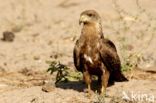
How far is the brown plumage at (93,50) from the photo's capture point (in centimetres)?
893

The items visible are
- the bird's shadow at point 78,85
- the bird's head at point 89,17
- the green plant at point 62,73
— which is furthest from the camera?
the green plant at point 62,73

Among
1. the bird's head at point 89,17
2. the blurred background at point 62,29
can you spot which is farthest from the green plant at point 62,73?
the bird's head at point 89,17

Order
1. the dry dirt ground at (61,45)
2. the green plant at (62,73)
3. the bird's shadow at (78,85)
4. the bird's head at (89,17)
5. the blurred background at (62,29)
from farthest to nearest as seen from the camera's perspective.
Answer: the blurred background at (62,29) < the green plant at (62,73) < the bird's shadow at (78,85) < the dry dirt ground at (61,45) < the bird's head at (89,17)

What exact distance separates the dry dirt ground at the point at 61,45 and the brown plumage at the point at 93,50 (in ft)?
1.14

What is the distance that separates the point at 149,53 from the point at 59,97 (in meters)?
4.04

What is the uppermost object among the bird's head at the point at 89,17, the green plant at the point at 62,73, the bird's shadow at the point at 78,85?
the bird's head at the point at 89,17

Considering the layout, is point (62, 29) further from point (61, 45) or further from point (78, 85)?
point (78, 85)

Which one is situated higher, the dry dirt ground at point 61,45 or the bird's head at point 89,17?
the bird's head at point 89,17

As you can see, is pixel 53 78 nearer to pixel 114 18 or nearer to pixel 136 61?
pixel 136 61

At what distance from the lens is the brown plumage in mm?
8930

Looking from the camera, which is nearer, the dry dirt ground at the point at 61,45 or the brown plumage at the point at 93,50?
the brown plumage at the point at 93,50

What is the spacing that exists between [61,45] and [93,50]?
17.1ft

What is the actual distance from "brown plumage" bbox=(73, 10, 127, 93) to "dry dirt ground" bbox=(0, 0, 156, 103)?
1.14 ft

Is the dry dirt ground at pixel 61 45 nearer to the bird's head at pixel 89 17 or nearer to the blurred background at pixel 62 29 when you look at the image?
the blurred background at pixel 62 29
